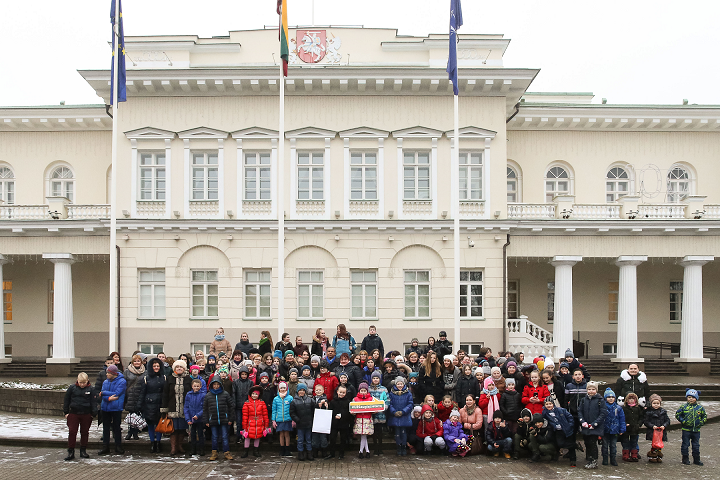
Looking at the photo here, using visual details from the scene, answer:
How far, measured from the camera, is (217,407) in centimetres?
1136

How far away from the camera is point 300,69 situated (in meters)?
22.1

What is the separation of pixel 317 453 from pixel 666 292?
19822mm

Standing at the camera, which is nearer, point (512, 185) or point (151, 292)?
point (151, 292)

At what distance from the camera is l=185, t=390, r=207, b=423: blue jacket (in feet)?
37.7

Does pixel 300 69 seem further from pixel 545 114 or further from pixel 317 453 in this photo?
pixel 317 453

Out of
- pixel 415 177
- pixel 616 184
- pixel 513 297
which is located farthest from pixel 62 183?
pixel 616 184

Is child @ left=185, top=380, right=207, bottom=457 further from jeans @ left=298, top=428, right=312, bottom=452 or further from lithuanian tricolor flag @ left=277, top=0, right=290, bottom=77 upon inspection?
lithuanian tricolor flag @ left=277, top=0, right=290, bottom=77

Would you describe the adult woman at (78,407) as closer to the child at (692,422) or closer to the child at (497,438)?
the child at (497,438)

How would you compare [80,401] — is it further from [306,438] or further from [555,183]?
[555,183]

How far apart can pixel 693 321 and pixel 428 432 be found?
1566 centimetres

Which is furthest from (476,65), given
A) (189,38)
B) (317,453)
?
(317,453)

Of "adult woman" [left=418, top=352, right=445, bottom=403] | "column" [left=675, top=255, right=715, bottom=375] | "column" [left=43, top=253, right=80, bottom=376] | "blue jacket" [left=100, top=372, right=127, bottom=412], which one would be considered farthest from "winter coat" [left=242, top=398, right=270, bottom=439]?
"column" [left=675, top=255, right=715, bottom=375]

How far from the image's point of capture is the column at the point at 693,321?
22609mm

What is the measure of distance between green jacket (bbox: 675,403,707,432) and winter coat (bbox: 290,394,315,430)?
697 centimetres
